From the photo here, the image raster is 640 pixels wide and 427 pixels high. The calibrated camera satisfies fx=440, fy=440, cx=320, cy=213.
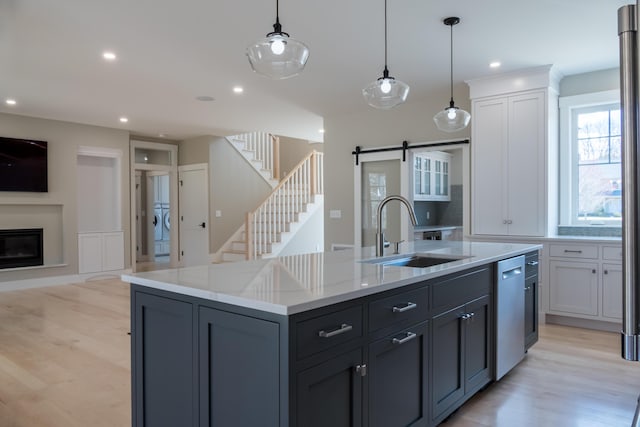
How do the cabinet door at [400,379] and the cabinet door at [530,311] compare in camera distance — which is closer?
the cabinet door at [400,379]

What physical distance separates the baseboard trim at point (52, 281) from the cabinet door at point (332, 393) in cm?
674

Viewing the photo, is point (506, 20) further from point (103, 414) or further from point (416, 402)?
point (103, 414)

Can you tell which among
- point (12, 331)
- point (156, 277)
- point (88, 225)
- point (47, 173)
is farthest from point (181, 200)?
point (156, 277)

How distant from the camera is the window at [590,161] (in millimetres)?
4812

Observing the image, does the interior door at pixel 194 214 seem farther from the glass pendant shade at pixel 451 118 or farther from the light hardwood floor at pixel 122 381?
the glass pendant shade at pixel 451 118

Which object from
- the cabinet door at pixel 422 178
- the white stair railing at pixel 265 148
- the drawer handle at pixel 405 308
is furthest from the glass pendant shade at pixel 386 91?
the white stair railing at pixel 265 148

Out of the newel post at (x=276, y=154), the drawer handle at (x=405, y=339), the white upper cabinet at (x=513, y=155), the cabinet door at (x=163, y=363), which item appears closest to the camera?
the cabinet door at (x=163, y=363)

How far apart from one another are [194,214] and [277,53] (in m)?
7.22

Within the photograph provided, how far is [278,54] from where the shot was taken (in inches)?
90.0

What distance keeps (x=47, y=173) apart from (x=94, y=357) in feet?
14.9

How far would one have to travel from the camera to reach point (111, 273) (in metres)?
7.70

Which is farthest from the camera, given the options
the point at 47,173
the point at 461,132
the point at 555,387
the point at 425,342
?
the point at 47,173

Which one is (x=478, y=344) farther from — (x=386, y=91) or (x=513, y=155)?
(x=513, y=155)

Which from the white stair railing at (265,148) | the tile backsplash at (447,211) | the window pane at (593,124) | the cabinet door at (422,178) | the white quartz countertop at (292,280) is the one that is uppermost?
the white stair railing at (265,148)
